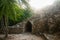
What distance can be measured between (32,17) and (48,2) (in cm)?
181

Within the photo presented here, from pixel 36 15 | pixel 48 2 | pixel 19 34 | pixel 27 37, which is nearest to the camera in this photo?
pixel 27 37

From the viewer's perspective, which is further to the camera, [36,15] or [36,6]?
[36,6]

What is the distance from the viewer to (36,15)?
33.5ft

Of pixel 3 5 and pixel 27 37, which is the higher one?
pixel 3 5

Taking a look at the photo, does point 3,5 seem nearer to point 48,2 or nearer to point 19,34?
point 19,34

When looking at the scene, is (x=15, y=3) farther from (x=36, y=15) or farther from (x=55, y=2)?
(x=55, y=2)

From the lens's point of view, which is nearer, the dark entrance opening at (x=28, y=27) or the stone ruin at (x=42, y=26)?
the stone ruin at (x=42, y=26)

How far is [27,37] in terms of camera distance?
8.73 m

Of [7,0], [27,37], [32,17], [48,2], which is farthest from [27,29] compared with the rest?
[7,0]

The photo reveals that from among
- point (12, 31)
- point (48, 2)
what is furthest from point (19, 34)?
point (48, 2)

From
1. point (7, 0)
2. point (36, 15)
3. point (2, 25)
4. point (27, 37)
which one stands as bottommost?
point (27, 37)

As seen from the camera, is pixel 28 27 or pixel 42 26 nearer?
pixel 42 26

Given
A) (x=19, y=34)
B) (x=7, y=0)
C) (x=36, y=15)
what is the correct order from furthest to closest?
(x=36, y=15), (x=19, y=34), (x=7, y=0)

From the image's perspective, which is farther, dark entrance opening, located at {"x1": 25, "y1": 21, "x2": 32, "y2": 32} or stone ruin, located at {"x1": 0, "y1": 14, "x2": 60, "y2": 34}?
dark entrance opening, located at {"x1": 25, "y1": 21, "x2": 32, "y2": 32}
